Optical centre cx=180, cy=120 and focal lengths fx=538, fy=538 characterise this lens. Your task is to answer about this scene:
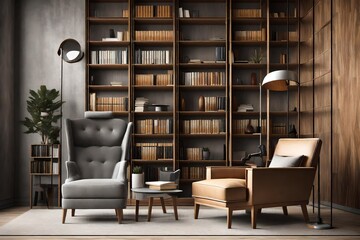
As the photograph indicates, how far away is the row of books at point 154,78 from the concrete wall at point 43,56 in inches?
36.1

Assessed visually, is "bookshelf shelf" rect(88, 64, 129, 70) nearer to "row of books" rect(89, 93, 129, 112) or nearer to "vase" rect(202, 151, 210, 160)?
"row of books" rect(89, 93, 129, 112)

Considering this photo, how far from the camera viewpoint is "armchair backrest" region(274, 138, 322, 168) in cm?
628

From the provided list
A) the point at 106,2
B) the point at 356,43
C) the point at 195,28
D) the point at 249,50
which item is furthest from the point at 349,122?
the point at 106,2

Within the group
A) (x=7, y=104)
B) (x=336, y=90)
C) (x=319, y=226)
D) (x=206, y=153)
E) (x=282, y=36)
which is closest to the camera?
(x=319, y=226)

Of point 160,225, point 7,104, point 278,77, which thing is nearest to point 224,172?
point 160,225

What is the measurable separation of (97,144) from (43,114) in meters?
1.41

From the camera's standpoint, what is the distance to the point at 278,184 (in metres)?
5.98

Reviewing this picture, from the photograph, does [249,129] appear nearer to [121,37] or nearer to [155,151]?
[155,151]

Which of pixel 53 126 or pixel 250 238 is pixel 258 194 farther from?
pixel 53 126

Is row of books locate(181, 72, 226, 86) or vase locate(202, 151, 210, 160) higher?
row of books locate(181, 72, 226, 86)

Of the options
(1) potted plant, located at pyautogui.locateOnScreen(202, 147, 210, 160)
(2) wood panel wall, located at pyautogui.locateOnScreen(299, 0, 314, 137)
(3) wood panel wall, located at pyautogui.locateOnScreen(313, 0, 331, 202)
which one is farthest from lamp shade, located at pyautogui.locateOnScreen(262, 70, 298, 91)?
(1) potted plant, located at pyautogui.locateOnScreen(202, 147, 210, 160)

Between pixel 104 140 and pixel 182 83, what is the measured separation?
77.3 inches

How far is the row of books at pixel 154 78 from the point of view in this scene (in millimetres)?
8273

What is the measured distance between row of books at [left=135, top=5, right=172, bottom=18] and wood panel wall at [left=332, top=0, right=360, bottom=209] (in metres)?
2.48
